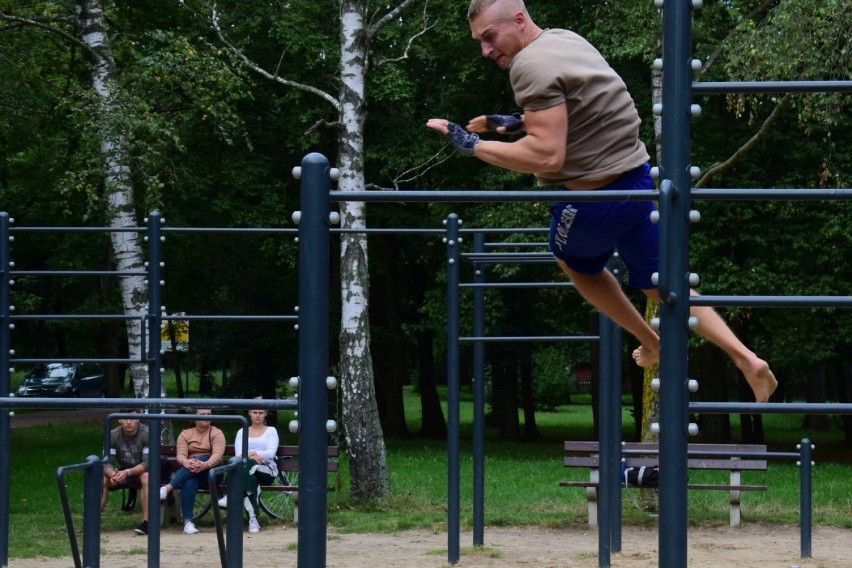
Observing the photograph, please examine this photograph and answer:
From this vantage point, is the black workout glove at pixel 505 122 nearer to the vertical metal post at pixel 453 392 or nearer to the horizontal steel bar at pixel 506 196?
the horizontal steel bar at pixel 506 196

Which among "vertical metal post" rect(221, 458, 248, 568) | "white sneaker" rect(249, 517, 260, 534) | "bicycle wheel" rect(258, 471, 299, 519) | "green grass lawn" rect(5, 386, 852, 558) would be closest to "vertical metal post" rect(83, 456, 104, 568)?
"vertical metal post" rect(221, 458, 248, 568)

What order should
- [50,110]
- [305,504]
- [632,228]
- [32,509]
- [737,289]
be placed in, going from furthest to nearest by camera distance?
[737,289]
[50,110]
[32,509]
[632,228]
[305,504]

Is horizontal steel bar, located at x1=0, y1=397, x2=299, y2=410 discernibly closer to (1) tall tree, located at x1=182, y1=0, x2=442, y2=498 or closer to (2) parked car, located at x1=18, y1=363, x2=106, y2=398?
(1) tall tree, located at x1=182, y1=0, x2=442, y2=498

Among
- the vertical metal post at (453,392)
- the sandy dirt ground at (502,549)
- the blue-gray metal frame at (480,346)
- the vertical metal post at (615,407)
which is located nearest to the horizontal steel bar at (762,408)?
the blue-gray metal frame at (480,346)

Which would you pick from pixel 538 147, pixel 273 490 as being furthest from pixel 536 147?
pixel 273 490

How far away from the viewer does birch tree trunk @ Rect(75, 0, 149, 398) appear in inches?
454

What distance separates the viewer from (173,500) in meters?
10.1

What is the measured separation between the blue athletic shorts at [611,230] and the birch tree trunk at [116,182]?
845cm

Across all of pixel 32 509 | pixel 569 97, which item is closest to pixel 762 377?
Answer: pixel 569 97

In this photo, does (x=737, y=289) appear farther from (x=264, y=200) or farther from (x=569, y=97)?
(x=569, y=97)

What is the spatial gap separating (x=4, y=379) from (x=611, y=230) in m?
4.98

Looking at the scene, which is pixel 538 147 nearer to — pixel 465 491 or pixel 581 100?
pixel 581 100

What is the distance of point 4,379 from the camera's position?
7352 mm

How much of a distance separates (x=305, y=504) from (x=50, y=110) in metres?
13.6
